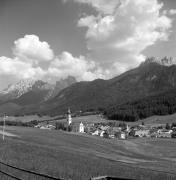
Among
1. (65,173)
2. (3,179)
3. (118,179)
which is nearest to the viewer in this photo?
(118,179)

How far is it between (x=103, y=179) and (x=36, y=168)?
11.9m

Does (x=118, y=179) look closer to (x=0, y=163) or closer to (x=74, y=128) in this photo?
(x=0, y=163)

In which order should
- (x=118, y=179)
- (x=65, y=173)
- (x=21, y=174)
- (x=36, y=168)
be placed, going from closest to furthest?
(x=118, y=179)
(x=21, y=174)
(x=65, y=173)
(x=36, y=168)

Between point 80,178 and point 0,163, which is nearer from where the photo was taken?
point 80,178

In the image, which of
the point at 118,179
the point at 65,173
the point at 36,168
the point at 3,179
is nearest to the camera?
the point at 118,179

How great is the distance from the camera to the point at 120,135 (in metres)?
168

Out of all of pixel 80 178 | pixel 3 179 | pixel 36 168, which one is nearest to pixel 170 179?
pixel 80 178

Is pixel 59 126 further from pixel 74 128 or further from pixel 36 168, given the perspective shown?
pixel 36 168

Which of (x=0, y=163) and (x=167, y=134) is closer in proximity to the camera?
(x=0, y=163)

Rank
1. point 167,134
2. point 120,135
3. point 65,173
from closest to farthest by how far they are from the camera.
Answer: point 65,173 → point 120,135 → point 167,134

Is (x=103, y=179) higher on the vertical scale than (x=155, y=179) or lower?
higher

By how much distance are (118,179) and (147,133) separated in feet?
617

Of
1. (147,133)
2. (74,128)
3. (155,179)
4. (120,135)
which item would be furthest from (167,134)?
(155,179)

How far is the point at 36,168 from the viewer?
22547mm
